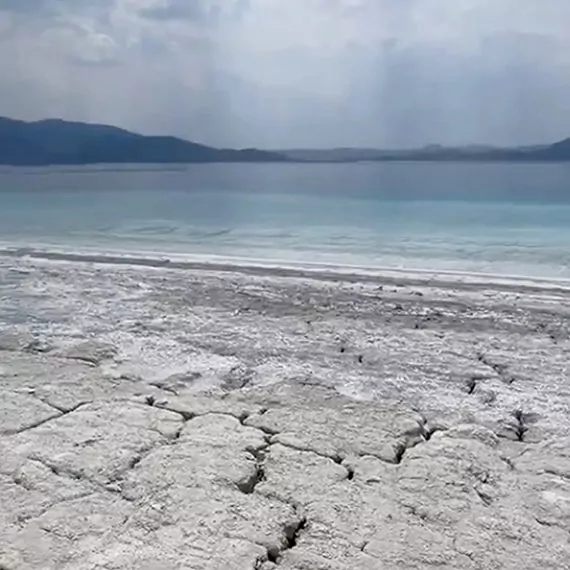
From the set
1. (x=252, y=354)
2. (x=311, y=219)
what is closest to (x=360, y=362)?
(x=252, y=354)

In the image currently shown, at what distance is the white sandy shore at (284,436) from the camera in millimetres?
1956

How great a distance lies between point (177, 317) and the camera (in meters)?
4.67

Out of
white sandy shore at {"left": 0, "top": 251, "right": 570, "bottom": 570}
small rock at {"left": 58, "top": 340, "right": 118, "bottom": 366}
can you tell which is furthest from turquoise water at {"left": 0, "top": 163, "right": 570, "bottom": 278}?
small rock at {"left": 58, "top": 340, "right": 118, "bottom": 366}

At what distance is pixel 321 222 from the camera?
1245 centimetres

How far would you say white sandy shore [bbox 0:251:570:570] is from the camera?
6.42ft

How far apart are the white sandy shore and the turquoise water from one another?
3573 mm

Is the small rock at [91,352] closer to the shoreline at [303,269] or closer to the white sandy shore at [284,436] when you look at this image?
the white sandy shore at [284,436]

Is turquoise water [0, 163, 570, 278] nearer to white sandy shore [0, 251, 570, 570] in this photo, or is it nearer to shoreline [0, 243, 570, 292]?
shoreline [0, 243, 570, 292]

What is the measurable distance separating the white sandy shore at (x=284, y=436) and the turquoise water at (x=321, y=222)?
357cm

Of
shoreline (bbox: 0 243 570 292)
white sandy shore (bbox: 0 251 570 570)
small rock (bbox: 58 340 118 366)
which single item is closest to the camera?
white sandy shore (bbox: 0 251 570 570)

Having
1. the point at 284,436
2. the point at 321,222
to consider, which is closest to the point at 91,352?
the point at 284,436

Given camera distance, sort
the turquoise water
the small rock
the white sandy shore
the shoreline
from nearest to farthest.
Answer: the white sandy shore → the small rock → the shoreline → the turquoise water

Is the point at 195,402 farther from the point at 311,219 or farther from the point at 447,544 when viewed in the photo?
the point at 311,219

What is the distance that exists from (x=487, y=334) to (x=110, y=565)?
3000 mm
